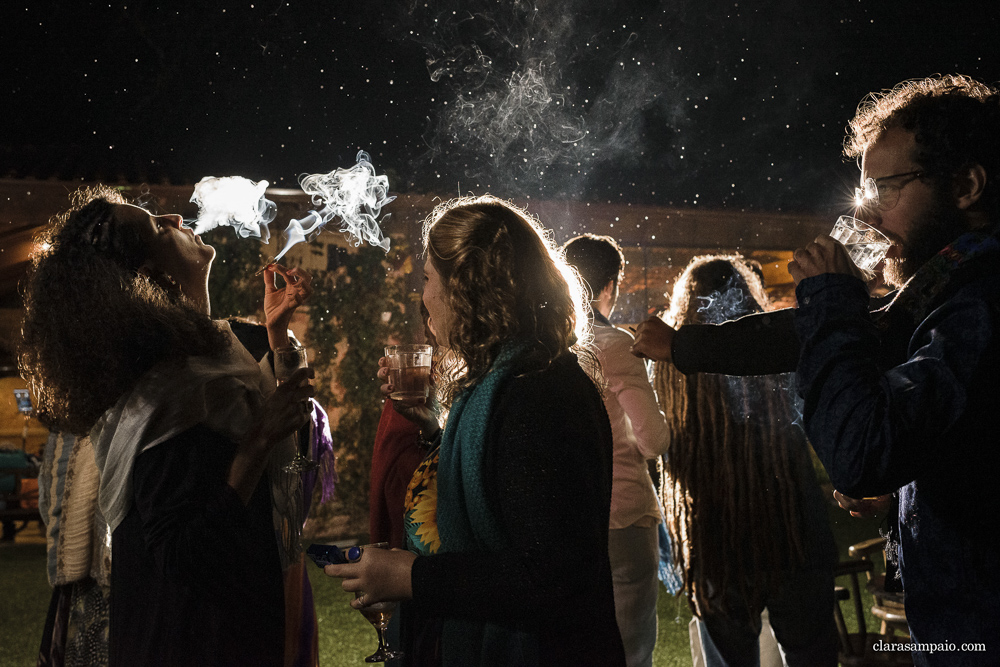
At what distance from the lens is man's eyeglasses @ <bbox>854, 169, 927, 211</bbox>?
69.7 inches

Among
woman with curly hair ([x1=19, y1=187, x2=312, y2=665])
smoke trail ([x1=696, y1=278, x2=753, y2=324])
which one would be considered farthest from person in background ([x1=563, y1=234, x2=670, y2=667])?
woman with curly hair ([x1=19, y1=187, x2=312, y2=665])

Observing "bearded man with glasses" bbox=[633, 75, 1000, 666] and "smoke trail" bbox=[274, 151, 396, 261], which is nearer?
"bearded man with glasses" bbox=[633, 75, 1000, 666]

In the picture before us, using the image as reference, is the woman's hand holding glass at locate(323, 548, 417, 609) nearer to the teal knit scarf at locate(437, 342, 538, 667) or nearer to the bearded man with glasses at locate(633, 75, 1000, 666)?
the teal knit scarf at locate(437, 342, 538, 667)

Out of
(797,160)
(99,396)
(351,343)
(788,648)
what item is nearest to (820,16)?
(797,160)

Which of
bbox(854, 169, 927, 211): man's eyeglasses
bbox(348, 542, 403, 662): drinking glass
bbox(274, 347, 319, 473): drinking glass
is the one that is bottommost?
bbox(348, 542, 403, 662): drinking glass

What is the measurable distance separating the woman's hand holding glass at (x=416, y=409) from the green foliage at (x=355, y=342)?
22.8ft

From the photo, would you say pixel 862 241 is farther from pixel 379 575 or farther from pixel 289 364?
pixel 289 364

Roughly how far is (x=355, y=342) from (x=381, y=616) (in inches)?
321

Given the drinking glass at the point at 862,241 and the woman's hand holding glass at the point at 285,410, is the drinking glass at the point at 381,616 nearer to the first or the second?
the woman's hand holding glass at the point at 285,410

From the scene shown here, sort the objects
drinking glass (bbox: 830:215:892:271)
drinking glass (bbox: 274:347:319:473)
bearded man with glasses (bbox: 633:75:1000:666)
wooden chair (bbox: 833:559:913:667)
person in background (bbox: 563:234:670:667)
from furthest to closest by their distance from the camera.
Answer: wooden chair (bbox: 833:559:913:667)
person in background (bbox: 563:234:670:667)
drinking glass (bbox: 274:347:319:473)
drinking glass (bbox: 830:215:892:271)
bearded man with glasses (bbox: 633:75:1000:666)

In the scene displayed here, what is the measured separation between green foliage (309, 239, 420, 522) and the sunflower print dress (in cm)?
787

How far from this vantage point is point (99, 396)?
6.88ft

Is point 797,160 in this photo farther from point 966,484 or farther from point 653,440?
point 966,484

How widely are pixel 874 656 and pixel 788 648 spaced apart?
68 cm
